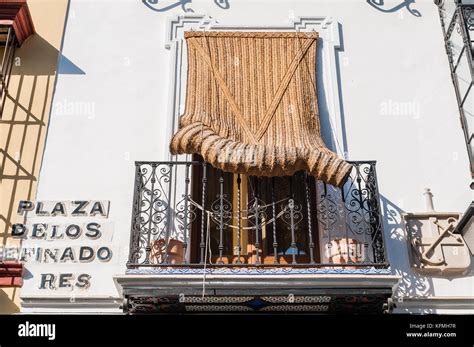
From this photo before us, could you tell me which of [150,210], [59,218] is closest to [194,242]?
[150,210]

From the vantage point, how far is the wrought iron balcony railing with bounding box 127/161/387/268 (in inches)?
251

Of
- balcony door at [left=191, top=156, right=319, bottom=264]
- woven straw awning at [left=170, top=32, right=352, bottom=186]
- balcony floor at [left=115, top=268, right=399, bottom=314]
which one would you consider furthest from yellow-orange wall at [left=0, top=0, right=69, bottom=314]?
balcony door at [left=191, top=156, right=319, bottom=264]

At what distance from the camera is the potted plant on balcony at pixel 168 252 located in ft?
20.7

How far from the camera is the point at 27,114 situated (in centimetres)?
745

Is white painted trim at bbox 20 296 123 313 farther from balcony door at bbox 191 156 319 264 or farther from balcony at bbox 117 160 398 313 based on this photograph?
balcony door at bbox 191 156 319 264

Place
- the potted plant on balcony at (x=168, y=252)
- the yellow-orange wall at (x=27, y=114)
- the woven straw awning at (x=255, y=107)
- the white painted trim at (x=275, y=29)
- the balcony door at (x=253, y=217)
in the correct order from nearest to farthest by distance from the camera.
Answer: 1. the potted plant on balcony at (x=168, y=252)
2. the woven straw awning at (x=255, y=107)
3. the balcony door at (x=253, y=217)
4. the yellow-orange wall at (x=27, y=114)
5. the white painted trim at (x=275, y=29)

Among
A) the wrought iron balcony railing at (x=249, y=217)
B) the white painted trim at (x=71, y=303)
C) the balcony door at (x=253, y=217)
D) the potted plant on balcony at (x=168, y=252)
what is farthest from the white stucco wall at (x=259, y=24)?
the balcony door at (x=253, y=217)

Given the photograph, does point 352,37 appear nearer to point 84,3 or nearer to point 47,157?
point 84,3

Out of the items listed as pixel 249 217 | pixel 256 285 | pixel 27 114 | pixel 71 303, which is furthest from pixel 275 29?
pixel 71 303

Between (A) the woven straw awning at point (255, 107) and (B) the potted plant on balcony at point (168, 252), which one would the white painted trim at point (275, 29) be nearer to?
(A) the woven straw awning at point (255, 107)

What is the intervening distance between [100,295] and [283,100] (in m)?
2.66

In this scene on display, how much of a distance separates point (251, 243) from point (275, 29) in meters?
2.61

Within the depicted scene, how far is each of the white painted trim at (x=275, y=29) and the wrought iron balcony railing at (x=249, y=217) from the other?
559 mm

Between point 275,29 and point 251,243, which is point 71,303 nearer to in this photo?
point 251,243
